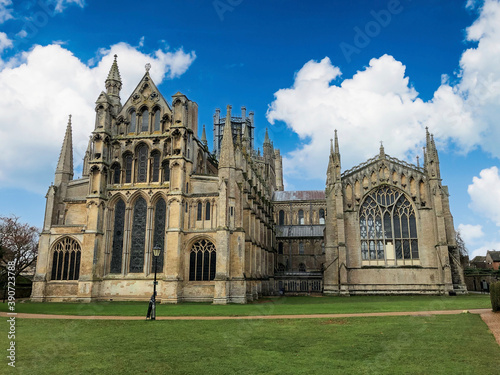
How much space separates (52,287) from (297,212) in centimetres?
4234

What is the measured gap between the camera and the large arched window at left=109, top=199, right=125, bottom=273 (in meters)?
40.0

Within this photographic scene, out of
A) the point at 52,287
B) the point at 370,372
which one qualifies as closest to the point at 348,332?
the point at 370,372

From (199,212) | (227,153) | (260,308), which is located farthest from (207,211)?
(260,308)

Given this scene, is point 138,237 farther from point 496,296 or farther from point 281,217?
point 281,217

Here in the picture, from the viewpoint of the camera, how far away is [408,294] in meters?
45.0

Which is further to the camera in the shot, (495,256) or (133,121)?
(495,256)

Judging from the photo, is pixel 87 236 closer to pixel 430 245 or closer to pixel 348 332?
pixel 348 332

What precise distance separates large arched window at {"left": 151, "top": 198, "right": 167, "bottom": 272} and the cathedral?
0.43 feet

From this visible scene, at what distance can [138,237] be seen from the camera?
40062mm

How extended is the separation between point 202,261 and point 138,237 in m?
7.36

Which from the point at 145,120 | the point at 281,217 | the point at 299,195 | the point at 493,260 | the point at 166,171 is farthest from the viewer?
the point at 493,260

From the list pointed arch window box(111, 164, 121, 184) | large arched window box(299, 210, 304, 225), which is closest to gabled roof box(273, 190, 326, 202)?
large arched window box(299, 210, 304, 225)

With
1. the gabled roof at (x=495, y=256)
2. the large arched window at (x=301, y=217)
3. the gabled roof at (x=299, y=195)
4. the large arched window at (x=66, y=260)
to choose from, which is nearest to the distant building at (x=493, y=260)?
the gabled roof at (x=495, y=256)

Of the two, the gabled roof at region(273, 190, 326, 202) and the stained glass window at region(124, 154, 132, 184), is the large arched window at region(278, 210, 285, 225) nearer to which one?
the gabled roof at region(273, 190, 326, 202)
